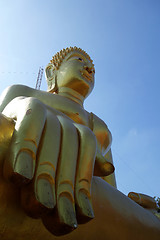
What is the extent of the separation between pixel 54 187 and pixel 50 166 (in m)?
0.10

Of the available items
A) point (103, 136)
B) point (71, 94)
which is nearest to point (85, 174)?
point (103, 136)

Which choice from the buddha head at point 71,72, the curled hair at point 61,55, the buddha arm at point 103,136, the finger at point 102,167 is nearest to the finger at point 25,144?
the finger at point 102,167

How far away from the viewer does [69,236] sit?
4.90 ft

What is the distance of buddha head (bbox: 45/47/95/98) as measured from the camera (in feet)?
11.1

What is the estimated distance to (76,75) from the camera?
3363mm

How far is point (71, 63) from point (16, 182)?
253cm

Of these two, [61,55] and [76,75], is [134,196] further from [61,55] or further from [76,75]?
[61,55]

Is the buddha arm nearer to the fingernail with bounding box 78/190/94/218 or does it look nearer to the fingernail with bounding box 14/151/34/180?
the fingernail with bounding box 78/190/94/218

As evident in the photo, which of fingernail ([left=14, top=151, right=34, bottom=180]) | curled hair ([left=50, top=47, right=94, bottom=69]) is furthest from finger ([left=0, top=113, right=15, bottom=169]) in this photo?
curled hair ([left=50, top=47, right=94, bottom=69])

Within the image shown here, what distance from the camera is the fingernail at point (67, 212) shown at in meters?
1.16

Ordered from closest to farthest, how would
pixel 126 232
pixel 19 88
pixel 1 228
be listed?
pixel 1 228
pixel 126 232
pixel 19 88

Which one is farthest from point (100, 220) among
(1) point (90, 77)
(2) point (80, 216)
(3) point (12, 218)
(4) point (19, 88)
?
(1) point (90, 77)

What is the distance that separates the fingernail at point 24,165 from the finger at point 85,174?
0.96ft

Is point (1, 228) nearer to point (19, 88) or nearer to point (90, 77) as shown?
point (19, 88)
